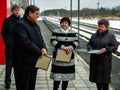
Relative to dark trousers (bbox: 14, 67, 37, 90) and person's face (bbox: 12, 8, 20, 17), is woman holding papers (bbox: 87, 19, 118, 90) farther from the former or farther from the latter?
person's face (bbox: 12, 8, 20, 17)

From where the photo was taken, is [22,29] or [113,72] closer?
[22,29]

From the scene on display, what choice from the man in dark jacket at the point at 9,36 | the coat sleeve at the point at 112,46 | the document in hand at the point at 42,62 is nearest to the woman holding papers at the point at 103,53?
the coat sleeve at the point at 112,46

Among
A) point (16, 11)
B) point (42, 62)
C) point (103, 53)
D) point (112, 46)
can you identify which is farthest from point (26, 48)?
point (16, 11)

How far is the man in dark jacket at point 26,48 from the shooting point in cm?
561

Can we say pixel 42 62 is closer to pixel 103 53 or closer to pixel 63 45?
pixel 63 45

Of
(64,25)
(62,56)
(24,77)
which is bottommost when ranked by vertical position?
(24,77)

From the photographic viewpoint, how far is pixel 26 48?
5.64 m

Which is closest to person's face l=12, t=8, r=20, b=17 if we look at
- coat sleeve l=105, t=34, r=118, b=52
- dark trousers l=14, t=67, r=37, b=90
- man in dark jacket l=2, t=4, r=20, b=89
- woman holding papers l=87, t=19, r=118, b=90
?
man in dark jacket l=2, t=4, r=20, b=89

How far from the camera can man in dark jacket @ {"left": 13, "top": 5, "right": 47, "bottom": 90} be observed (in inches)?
221

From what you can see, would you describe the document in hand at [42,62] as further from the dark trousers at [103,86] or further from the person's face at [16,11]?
the person's face at [16,11]

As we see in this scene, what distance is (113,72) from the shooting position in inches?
456

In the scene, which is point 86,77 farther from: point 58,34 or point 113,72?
point 58,34

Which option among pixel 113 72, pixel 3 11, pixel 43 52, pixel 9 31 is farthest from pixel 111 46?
pixel 3 11

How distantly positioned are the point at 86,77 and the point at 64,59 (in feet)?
10.1
